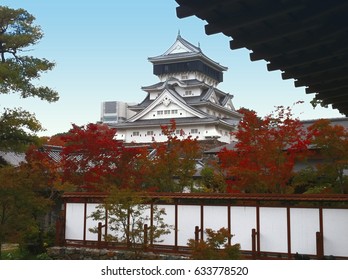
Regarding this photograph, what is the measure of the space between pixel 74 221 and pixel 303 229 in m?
7.46

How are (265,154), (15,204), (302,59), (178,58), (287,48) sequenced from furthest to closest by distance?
1. (178,58)
2. (265,154)
3. (15,204)
4. (302,59)
5. (287,48)

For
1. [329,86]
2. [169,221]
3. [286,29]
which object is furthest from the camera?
[169,221]

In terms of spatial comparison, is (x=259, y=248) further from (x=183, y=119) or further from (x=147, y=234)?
(x=183, y=119)

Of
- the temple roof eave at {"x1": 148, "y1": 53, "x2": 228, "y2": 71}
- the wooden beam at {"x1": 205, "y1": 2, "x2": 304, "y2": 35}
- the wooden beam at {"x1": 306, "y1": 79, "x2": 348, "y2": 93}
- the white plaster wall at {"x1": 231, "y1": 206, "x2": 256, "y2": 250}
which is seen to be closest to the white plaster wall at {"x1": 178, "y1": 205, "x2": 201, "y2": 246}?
the white plaster wall at {"x1": 231, "y1": 206, "x2": 256, "y2": 250}

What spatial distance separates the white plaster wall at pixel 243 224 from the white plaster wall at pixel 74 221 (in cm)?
522

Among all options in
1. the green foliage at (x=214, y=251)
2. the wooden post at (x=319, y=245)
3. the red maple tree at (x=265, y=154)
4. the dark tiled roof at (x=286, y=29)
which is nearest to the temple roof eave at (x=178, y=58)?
the red maple tree at (x=265, y=154)

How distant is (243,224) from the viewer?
1223 cm

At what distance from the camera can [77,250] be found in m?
13.9

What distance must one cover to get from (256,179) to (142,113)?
35.3 meters

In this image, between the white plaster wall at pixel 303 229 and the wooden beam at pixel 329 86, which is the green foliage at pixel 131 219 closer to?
the white plaster wall at pixel 303 229

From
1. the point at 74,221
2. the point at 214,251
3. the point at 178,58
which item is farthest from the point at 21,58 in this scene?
the point at 178,58

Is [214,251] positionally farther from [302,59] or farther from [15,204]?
[15,204]

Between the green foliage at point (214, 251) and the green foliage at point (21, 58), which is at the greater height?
the green foliage at point (21, 58)

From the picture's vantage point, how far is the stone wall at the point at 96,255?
12.5m
